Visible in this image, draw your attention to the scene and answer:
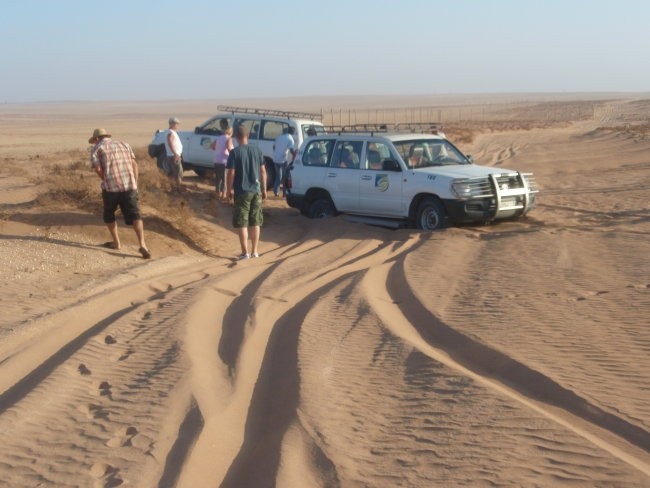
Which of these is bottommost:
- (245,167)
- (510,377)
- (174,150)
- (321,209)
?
(321,209)

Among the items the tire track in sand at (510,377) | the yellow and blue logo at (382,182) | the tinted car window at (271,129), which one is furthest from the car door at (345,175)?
the tire track in sand at (510,377)

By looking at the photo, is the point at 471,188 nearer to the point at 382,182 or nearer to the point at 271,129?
the point at 382,182

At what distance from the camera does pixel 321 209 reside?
51.3ft

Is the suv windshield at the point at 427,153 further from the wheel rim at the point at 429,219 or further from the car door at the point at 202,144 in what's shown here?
the car door at the point at 202,144

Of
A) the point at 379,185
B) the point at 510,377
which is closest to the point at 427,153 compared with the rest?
the point at 379,185

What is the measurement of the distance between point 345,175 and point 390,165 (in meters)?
1.03

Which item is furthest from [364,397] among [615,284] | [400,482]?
[615,284]

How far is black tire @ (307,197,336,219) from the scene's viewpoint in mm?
15484

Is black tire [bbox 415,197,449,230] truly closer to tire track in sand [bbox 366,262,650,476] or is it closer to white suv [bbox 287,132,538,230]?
white suv [bbox 287,132,538,230]

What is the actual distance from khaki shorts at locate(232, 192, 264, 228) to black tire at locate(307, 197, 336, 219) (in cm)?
329

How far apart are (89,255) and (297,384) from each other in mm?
6031

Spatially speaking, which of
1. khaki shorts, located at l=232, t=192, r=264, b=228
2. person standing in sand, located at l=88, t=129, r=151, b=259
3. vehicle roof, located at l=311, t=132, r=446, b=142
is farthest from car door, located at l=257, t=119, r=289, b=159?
person standing in sand, located at l=88, t=129, r=151, b=259

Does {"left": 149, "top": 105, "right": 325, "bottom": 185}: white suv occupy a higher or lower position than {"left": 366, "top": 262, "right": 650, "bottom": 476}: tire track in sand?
higher

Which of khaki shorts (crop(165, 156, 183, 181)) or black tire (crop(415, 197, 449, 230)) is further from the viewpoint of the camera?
khaki shorts (crop(165, 156, 183, 181))
